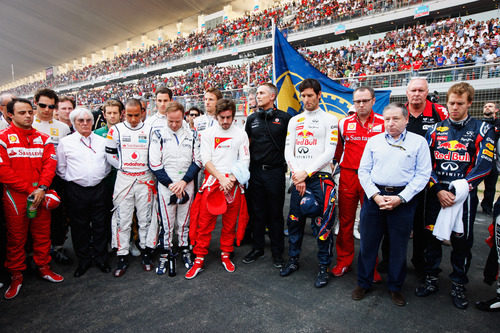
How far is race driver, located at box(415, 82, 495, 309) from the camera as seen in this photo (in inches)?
103

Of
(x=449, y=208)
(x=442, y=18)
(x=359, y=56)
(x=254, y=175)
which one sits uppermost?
(x=442, y=18)

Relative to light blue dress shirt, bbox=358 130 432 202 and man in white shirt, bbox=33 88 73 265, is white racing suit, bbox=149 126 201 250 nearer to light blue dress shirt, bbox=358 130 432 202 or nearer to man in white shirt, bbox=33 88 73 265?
man in white shirt, bbox=33 88 73 265

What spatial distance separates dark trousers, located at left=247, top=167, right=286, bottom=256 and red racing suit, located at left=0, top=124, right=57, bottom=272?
238cm

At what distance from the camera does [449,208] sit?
2.64m

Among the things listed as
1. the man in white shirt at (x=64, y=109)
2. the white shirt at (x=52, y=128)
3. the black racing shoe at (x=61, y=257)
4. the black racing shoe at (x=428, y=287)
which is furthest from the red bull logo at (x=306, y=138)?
the man in white shirt at (x=64, y=109)

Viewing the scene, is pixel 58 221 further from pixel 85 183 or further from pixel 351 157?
pixel 351 157

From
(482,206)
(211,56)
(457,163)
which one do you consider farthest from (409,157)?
(211,56)

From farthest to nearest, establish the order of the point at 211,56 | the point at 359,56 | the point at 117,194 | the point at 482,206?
the point at 211,56
the point at 359,56
the point at 482,206
the point at 117,194

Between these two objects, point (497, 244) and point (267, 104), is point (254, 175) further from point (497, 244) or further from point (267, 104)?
point (497, 244)

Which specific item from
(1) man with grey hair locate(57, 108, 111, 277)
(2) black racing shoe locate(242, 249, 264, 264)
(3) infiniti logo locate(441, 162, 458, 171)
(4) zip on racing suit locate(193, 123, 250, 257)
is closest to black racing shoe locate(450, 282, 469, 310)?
(3) infiniti logo locate(441, 162, 458, 171)

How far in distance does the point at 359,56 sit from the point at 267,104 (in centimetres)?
1874

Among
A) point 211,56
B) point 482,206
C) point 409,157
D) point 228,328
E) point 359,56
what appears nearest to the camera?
point 228,328

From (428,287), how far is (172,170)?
10.1 feet

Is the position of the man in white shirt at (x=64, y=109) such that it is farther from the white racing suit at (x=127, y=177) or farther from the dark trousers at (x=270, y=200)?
the dark trousers at (x=270, y=200)
